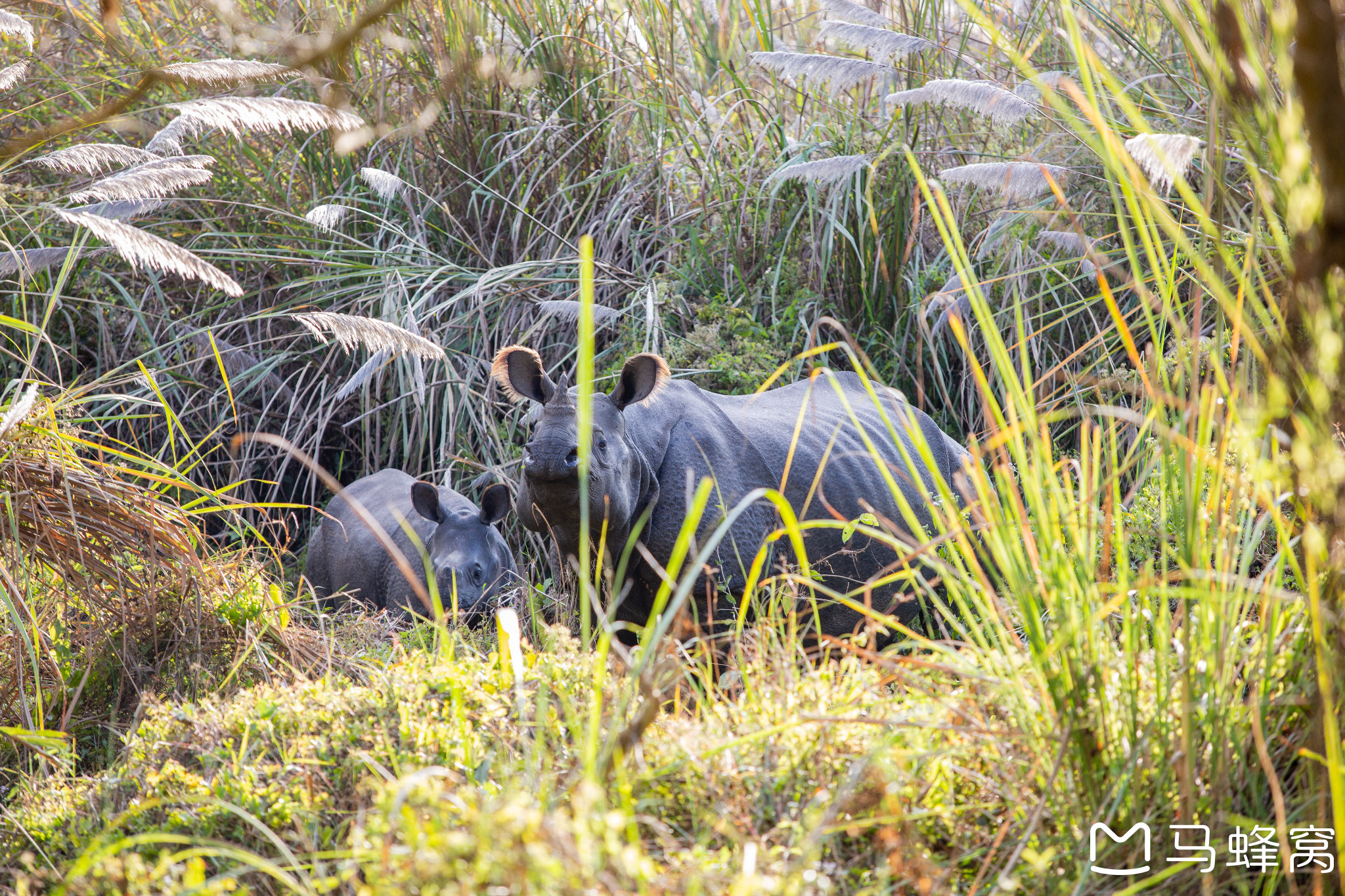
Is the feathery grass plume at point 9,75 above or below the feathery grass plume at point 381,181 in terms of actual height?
above

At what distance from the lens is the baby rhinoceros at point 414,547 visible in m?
5.11

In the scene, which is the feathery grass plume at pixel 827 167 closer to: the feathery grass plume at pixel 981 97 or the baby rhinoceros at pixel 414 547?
the feathery grass plume at pixel 981 97

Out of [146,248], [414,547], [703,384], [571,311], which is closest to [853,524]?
[146,248]

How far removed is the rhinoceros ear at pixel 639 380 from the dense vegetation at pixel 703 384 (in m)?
0.63

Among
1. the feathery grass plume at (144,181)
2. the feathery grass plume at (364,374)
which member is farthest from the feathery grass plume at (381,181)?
the feathery grass plume at (144,181)

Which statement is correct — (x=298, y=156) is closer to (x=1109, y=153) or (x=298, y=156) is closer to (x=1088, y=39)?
(x=1088, y=39)

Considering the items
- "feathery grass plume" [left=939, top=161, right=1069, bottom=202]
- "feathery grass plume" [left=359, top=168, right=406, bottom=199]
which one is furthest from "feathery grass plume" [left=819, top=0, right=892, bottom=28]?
"feathery grass plume" [left=359, top=168, right=406, bottom=199]

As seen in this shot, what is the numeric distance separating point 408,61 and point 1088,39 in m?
3.84

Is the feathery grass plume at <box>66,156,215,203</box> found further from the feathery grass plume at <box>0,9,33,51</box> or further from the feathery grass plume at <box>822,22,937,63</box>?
the feathery grass plume at <box>822,22,937,63</box>

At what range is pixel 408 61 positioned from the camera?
686cm

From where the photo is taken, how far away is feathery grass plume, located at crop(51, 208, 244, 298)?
295 cm

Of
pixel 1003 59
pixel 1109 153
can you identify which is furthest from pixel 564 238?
pixel 1109 153

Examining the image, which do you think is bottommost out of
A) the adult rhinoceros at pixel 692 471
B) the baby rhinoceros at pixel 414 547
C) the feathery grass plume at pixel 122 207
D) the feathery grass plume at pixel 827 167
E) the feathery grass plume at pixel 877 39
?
the baby rhinoceros at pixel 414 547

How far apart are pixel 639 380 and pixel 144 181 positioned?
1687mm
